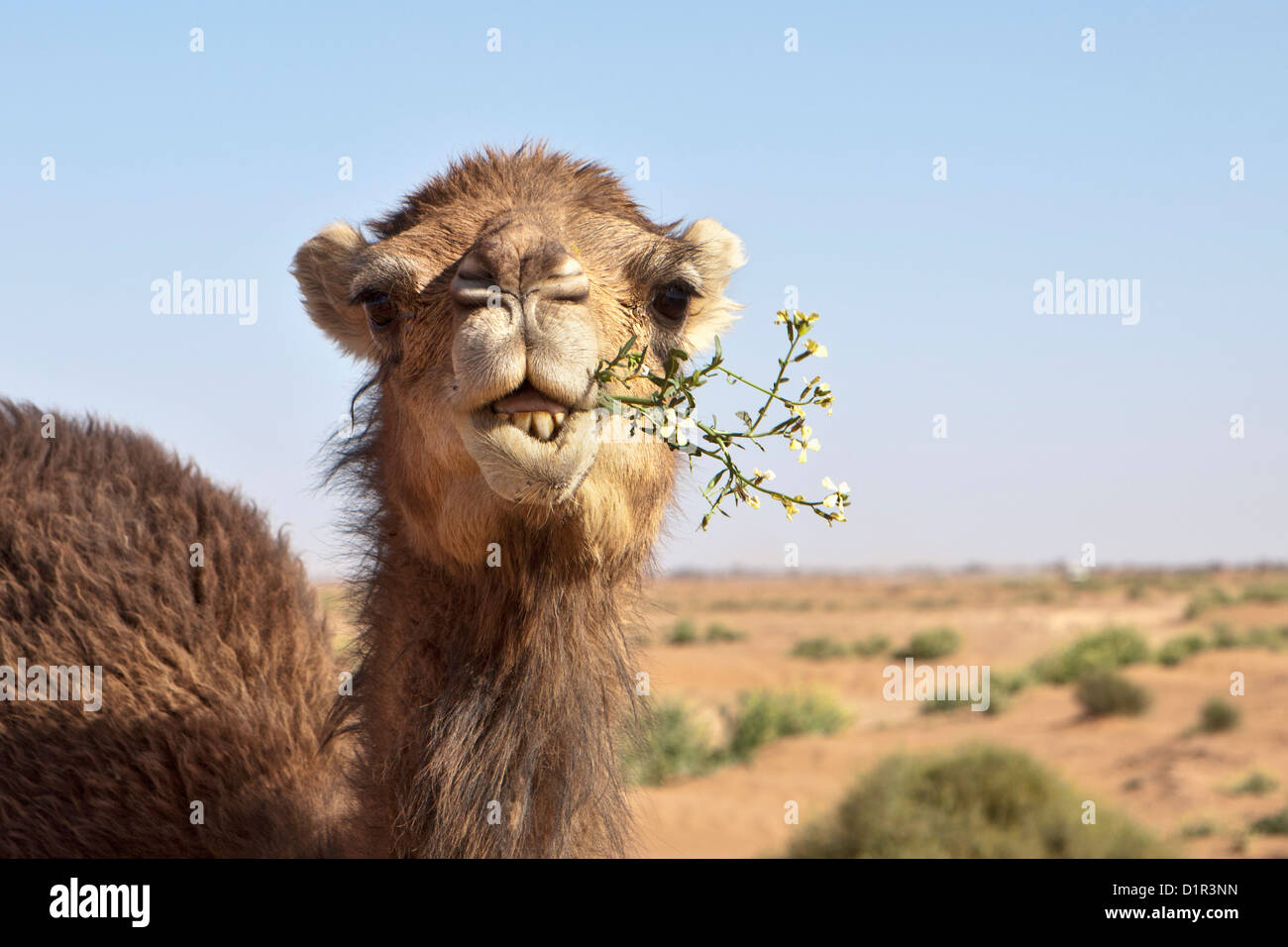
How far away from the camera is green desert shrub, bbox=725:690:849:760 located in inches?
1093

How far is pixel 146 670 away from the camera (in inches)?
189

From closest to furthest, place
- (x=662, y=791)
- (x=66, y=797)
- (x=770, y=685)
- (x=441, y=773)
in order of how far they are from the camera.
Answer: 1. (x=441, y=773)
2. (x=66, y=797)
3. (x=662, y=791)
4. (x=770, y=685)

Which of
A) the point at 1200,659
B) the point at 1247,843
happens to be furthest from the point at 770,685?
the point at 1247,843

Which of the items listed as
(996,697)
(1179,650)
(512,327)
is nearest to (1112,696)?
(996,697)

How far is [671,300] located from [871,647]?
47566mm

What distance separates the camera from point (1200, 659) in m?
39.2

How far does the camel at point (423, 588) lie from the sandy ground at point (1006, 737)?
0.75 metres

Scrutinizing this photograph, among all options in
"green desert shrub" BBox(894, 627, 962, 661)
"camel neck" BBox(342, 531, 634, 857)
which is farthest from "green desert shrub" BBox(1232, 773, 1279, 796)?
"green desert shrub" BBox(894, 627, 962, 661)

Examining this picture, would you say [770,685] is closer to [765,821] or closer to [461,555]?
[765,821]

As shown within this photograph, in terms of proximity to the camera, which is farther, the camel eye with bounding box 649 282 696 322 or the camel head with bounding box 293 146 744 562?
the camel eye with bounding box 649 282 696 322

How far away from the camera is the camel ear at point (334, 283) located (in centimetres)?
445

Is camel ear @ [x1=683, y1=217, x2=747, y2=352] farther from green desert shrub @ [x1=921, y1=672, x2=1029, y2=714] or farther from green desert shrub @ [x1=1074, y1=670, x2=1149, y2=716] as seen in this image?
green desert shrub @ [x1=921, y1=672, x2=1029, y2=714]

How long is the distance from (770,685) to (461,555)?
117 ft

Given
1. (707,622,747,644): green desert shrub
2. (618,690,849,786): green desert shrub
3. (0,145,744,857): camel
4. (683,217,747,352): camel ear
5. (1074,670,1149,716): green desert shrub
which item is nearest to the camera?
(0,145,744,857): camel
